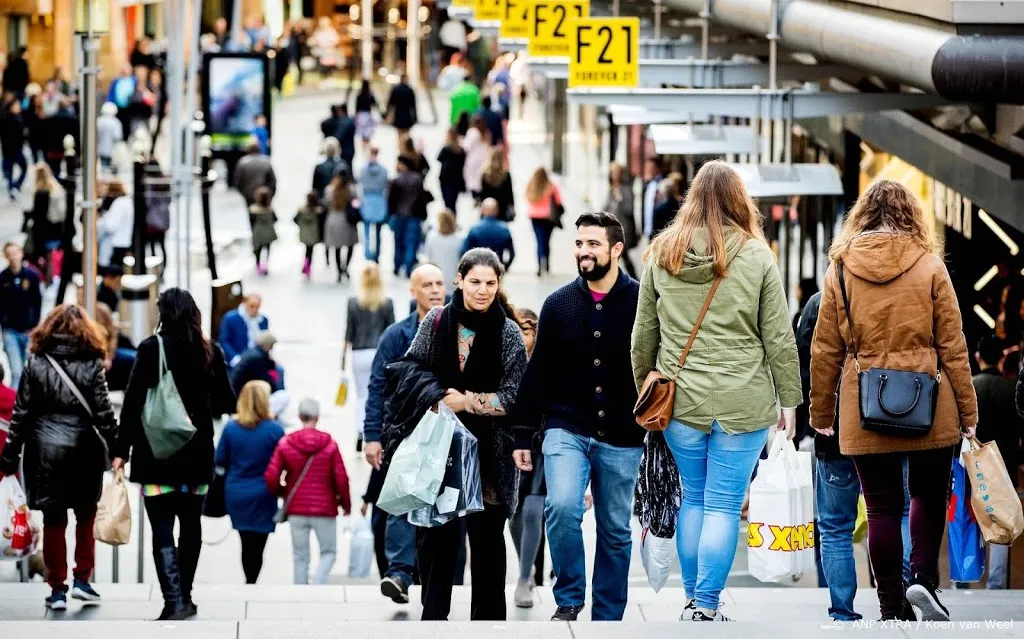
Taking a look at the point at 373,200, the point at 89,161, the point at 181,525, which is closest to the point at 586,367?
the point at 181,525

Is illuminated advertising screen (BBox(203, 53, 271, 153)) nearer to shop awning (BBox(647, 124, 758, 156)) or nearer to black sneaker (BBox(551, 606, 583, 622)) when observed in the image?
shop awning (BBox(647, 124, 758, 156))

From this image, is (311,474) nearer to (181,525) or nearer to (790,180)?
(181,525)

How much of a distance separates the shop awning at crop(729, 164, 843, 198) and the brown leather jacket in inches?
216

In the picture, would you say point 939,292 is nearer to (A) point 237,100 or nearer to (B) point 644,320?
(B) point 644,320

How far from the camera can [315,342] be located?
65.3 ft

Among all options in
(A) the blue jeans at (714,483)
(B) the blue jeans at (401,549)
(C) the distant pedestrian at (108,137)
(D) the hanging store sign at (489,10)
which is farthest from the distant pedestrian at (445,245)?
(C) the distant pedestrian at (108,137)

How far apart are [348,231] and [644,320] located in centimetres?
1695

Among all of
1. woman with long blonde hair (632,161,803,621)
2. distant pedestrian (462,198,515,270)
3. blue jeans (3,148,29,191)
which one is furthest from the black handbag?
blue jeans (3,148,29,191)

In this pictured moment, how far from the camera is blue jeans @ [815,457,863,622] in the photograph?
7.08m

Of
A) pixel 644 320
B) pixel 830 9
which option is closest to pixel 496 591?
pixel 644 320

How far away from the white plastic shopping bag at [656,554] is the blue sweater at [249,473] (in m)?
3.95

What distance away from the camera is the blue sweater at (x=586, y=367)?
697 cm

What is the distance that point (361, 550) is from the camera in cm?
1106

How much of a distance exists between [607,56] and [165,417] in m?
6.28
